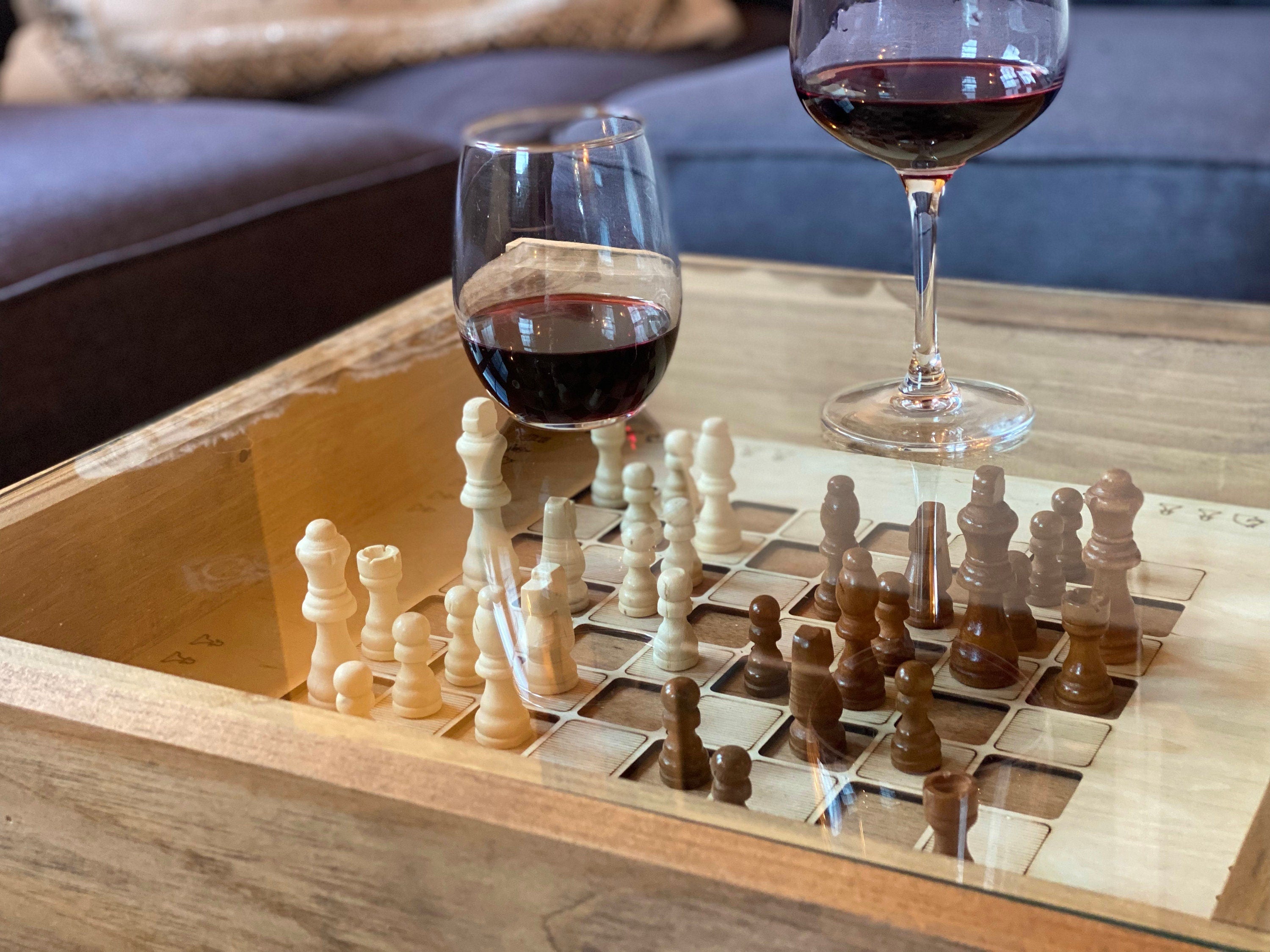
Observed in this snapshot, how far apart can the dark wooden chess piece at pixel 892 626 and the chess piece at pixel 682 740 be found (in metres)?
0.07

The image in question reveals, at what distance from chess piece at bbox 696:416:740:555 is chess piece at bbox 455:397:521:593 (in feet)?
0.31

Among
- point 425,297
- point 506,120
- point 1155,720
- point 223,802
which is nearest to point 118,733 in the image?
point 223,802

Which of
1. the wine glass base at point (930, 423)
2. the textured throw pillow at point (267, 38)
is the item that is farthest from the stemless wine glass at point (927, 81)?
the textured throw pillow at point (267, 38)

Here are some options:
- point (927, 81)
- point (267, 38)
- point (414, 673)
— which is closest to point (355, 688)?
point (414, 673)

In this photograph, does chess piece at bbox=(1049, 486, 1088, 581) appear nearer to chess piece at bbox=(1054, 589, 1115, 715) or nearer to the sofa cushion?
chess piece at bbox=(1054, 589, 1115, 715)

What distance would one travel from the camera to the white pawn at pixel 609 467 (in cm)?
66

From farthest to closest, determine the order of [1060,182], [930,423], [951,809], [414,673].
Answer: [1060,182] → [930,423] → [414,673] → [951,809]

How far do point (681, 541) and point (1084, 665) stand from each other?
7.7 inches

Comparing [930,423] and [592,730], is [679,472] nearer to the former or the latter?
[930,423]

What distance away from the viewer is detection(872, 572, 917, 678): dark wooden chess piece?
501mm

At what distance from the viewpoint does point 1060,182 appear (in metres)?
1.25

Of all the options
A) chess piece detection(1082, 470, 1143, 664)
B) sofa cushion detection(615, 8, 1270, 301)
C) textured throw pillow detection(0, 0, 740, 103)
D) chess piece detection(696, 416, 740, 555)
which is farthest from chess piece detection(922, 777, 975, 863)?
textured throw pillow detection(0, 0, 740, 103)

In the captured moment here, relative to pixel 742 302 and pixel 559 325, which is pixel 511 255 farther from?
pixel 742 302

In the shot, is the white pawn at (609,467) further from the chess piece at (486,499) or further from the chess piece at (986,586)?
the chess piece at (986,586)
